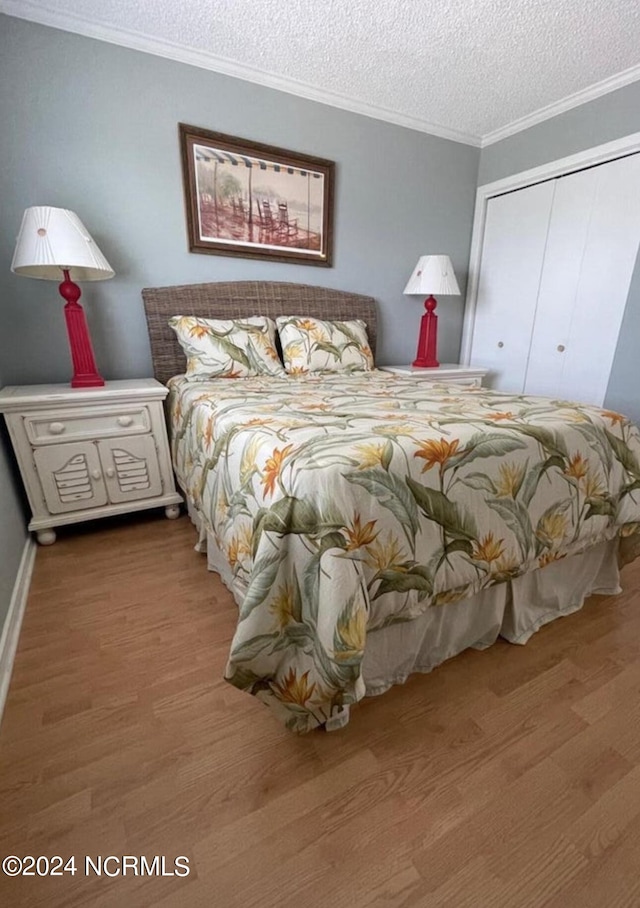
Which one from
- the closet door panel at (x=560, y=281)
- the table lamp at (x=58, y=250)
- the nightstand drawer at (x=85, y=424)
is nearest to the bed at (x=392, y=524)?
the nightstand drawer at (x=85, y=424)

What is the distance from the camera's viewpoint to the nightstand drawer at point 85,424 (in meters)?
1.66

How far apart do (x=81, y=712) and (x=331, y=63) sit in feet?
9.74

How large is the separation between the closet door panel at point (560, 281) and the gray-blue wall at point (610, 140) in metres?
0.19

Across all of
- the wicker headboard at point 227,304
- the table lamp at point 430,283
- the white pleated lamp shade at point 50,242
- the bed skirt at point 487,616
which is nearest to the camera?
the bed skirt at point 487,616

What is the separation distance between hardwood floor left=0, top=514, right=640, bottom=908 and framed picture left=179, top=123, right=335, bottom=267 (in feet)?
6.82

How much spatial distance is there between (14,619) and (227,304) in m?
1.81

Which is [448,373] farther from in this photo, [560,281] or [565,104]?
[565,104]

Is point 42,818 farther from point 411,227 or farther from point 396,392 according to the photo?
point 411,227

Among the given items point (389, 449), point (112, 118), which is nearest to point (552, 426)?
point (389, 449)

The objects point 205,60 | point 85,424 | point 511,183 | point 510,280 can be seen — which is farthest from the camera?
point 510,280

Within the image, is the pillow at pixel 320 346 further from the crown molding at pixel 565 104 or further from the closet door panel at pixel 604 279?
the crown molding at pixel 565 104

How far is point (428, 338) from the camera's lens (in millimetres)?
2801

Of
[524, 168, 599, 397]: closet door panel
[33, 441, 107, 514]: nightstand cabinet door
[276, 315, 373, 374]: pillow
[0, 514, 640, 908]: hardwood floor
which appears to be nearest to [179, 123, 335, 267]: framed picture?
[276, 315, 373, 374]: pillow

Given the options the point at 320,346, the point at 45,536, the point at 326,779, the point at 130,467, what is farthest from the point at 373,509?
the point at 45,536
